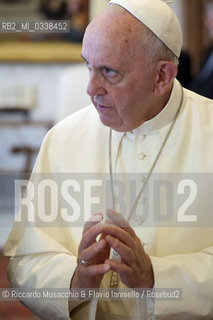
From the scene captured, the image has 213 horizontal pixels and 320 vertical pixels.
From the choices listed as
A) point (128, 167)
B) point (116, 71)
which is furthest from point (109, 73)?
point (128, 167)

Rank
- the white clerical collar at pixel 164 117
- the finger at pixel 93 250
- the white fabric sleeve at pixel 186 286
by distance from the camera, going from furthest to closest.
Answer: the white clerical collar at pixel 164 117 < the white fabric sleeve at pixel 186 286 < the finger at pixel 93 250

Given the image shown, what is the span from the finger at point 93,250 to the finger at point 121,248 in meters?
→ 0.02

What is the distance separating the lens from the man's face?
2195 millimetres

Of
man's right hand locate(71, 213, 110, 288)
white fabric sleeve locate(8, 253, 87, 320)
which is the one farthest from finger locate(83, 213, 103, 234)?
white fabric sleeve locate(8, 253, 87, 320)

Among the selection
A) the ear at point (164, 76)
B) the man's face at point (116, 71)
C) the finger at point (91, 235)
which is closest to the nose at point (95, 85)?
the man's face at point (116, 71)

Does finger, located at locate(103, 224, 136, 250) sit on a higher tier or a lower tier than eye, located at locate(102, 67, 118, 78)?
lower

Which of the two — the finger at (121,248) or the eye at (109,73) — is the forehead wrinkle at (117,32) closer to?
the eye at (109,73)

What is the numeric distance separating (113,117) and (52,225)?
0.50 m

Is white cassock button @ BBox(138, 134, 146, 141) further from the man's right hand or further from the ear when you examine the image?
the man's right hand

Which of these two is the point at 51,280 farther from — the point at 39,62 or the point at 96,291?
the point at 39,62

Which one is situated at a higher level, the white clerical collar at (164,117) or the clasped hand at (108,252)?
the white clerical collar at (164,117)

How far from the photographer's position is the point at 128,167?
2.56 metres

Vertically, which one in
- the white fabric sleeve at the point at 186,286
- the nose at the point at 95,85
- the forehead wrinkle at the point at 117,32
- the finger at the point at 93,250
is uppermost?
the forehead wrinkle at the point at 117,32

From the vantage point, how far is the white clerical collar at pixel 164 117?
2482 mm
